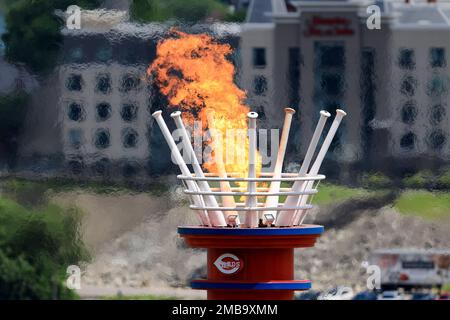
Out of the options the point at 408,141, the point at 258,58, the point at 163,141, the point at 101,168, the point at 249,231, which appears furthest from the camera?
the point at 408,141

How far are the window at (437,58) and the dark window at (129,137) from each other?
5849mm

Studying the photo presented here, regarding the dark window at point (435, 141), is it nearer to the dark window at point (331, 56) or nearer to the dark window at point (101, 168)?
the dark window at point (331, 56)

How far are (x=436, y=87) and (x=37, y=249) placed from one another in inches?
301

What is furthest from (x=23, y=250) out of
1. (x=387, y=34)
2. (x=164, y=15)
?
(x=387, y=34)

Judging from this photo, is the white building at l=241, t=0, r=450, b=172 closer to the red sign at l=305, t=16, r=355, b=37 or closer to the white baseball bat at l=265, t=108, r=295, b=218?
the red sign at l=305, t=16, r=355, b=37

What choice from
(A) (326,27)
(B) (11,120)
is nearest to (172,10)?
(B) (11,120)

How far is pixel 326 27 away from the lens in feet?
139

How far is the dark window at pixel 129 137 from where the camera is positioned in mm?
40156

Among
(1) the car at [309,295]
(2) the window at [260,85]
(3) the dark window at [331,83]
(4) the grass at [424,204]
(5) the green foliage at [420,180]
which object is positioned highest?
(3) the dark window at [331,83]

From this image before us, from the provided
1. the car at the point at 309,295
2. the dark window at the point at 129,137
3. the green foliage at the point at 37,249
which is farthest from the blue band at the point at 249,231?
the car at the point at 309,295

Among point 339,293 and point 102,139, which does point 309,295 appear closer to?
point 339,293

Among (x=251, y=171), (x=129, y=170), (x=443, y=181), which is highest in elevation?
(x=443, y=181)

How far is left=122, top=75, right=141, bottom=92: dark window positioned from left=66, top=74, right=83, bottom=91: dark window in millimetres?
683

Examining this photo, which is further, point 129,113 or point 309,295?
point 309,295
